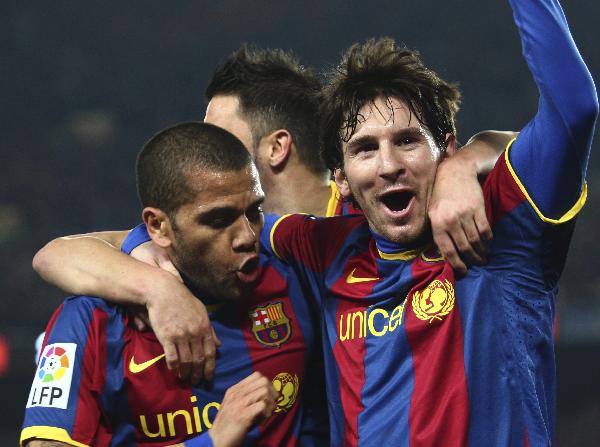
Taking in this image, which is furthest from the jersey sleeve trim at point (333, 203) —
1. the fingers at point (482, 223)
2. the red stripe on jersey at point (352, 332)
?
the fingers at point (482, 223)

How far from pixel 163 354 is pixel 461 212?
0.75 meters

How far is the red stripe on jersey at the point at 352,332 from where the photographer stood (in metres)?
1.99

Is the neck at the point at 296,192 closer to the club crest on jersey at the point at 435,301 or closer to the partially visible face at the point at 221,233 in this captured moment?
the partially visible face at the point at 221,233

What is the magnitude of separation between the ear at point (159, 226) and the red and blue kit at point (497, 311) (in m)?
0.48

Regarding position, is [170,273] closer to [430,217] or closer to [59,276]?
[59,276]

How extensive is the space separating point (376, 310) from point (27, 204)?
731 centimetres

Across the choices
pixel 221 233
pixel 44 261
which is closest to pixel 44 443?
pixel 44 261

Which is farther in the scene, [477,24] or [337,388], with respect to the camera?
[477,24]

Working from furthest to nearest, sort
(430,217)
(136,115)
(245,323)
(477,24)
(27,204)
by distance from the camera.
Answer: (477,24) → (136,115) → (27,204) → (245,323) → (430,217)

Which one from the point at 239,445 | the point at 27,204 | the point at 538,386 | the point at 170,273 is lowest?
the point at 538,386

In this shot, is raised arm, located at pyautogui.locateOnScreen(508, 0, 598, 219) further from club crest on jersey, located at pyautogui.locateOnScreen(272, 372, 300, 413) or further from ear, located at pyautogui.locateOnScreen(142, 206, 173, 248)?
ear, located at pyautogui.locateOnScreen(142, 206, 173, 248)

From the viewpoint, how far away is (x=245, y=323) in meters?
2.18

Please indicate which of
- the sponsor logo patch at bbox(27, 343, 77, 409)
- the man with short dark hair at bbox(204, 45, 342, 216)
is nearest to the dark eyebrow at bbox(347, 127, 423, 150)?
the sponsor logo patch at bbox(27, 343, 77, 409)

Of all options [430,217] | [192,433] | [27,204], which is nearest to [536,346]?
[430,217]
